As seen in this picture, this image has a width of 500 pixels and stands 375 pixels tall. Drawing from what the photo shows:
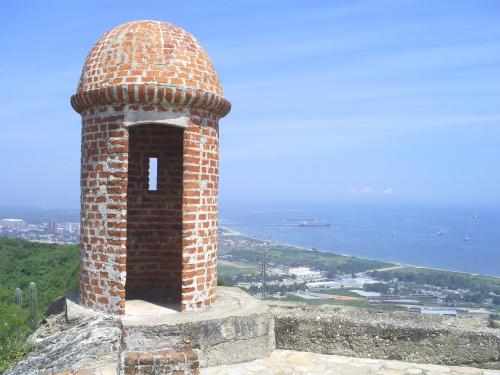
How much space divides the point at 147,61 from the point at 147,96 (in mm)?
444

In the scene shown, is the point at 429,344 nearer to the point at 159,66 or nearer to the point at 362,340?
the point at 362,340

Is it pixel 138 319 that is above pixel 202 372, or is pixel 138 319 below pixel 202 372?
above

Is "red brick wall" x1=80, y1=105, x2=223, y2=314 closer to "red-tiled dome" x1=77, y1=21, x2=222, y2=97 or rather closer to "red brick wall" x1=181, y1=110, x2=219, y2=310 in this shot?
"red brick wall" x1=181, y1=110, x2=219, y2=310

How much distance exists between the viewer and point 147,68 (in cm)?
548

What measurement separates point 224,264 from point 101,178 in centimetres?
4631

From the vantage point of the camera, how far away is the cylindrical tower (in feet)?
17.9

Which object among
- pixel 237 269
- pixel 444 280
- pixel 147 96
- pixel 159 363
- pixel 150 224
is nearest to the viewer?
pixel 159 363

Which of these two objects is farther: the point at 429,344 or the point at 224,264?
the point at 224,264

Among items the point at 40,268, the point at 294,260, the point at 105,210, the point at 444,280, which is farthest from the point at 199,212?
the point at 294,260

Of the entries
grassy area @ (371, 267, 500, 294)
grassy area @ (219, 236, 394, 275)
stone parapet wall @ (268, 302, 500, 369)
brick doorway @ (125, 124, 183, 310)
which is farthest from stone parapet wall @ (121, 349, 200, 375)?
grassy area @ (219, 236, 394, 275)

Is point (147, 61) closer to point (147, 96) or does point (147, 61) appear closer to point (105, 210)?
point (147, 96)

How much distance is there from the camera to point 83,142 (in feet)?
19.1

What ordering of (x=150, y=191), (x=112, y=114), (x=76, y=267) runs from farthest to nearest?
(x=76, y=267) → (x=150, y=191) → (x=112, y=114)

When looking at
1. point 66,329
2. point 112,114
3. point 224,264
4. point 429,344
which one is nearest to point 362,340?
point 429,344
